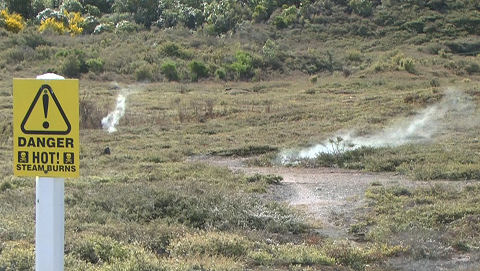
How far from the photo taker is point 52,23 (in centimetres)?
4731

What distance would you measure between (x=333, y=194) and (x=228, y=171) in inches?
93.4

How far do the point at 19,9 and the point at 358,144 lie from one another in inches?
1704

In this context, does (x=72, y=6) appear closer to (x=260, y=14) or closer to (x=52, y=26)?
(x=52, y=26)

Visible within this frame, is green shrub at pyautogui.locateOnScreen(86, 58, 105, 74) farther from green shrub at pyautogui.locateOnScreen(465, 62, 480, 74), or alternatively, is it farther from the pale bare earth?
the pale bare earth

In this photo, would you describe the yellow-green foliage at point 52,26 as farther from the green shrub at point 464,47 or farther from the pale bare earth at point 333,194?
the pale bare earth at point 333,194

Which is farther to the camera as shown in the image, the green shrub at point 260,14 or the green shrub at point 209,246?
the green shrub at point 260,14

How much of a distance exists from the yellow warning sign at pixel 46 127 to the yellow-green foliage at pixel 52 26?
4213 centimetres

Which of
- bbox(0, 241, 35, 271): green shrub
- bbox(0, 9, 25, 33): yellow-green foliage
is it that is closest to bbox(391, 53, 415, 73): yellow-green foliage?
bbox(0, 9, 25, 33): yellow-green foliage

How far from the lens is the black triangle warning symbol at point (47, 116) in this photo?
3.66 meters

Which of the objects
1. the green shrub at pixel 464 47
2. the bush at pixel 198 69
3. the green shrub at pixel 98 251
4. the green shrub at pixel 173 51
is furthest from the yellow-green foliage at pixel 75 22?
the green shrub at pixel 98 251

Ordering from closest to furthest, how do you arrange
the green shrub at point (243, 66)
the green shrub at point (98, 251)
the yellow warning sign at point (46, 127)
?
the yellow warning sign at point (46, 127) → the green shrub at point (98, 251) → the green shrub at point (243, 66)

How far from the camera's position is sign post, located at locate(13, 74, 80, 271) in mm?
3652

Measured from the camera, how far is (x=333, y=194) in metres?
11.7

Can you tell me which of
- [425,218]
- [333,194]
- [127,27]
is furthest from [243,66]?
[425,218]
